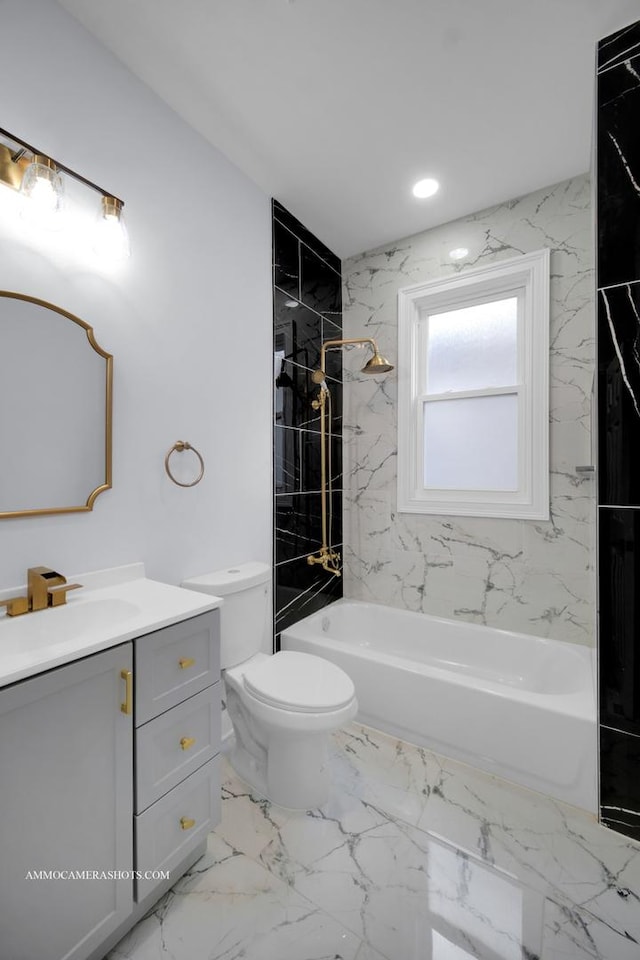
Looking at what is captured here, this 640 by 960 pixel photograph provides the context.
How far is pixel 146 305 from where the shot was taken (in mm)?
1617

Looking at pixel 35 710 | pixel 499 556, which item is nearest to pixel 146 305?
pixel 35 710

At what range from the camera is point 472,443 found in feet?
8.23

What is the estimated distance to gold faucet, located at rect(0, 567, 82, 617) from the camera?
3.88ft

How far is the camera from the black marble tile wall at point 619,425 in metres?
1.45

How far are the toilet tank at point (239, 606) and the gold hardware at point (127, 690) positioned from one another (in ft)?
2.04

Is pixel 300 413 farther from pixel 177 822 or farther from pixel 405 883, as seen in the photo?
pixel 405 883

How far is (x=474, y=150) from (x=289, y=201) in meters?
0.96

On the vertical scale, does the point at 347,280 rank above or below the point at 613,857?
above

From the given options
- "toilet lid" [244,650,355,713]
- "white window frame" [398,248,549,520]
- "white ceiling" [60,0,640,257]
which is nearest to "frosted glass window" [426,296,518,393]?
"white window frame" [398,248,549,520]

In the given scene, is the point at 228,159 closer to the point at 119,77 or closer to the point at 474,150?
the point at 119,77

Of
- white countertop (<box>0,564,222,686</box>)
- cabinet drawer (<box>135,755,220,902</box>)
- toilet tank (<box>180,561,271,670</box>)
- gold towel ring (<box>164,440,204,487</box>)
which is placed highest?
gold towel ring (<box>164,440,204,487</box>)

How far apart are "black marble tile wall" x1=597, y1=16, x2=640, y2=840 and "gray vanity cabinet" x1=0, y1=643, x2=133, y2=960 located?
5.24ft

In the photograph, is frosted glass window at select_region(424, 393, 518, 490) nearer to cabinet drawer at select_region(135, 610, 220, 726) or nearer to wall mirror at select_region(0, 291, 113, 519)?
cabinet drawer at select_region(135, 610, 220, 726)

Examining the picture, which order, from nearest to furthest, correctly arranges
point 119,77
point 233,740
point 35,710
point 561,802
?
point 35,710, point 119,77, point 561,802, point 233,740
